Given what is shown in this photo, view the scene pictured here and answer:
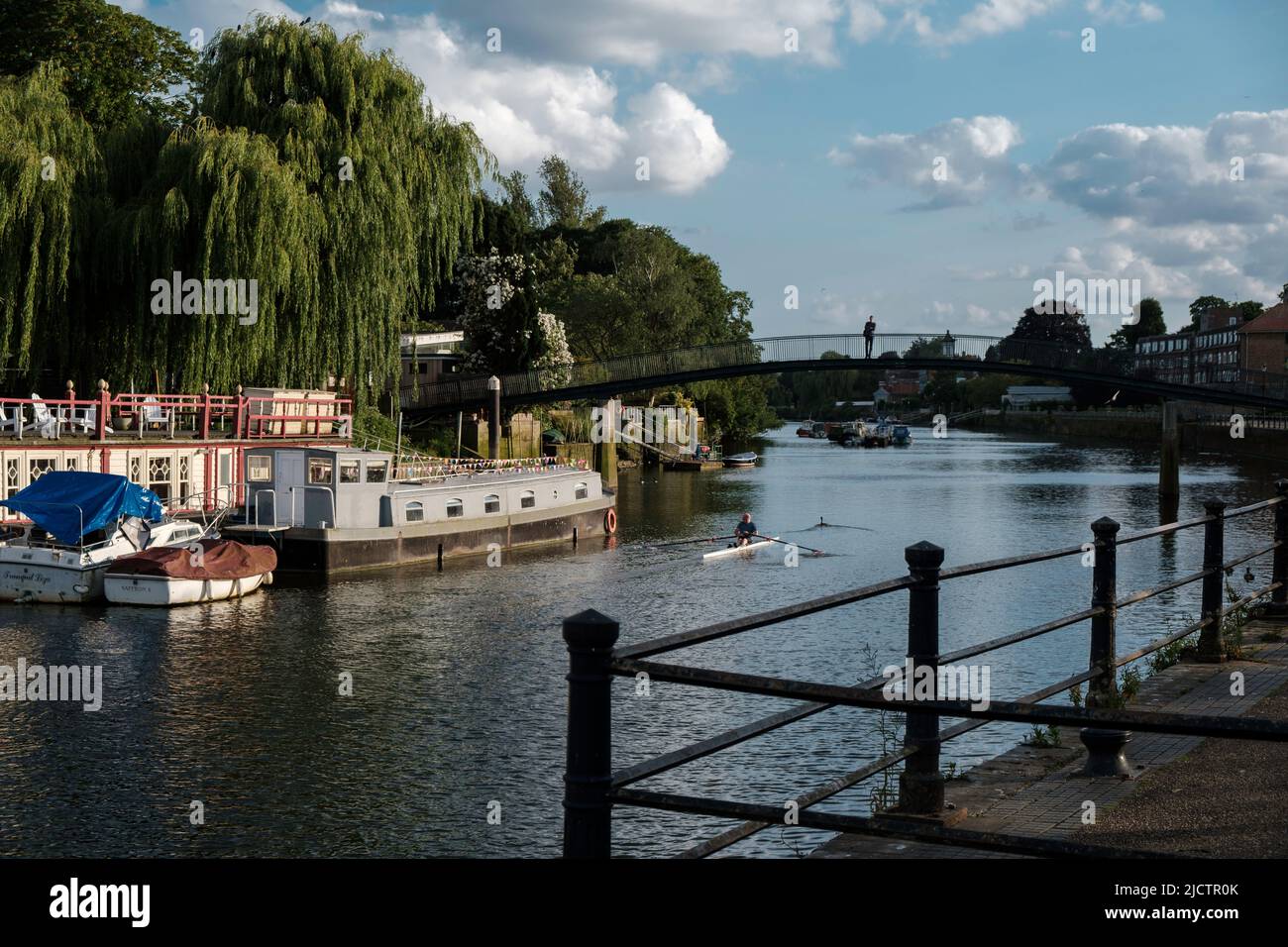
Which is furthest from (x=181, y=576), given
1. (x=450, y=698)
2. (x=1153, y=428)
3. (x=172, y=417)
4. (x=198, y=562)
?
(x=1153, y=428)

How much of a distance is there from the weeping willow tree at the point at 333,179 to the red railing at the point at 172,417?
1237 mm

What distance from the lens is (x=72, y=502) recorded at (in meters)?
29.5

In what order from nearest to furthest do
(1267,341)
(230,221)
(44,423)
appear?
(44,423)
(230,221)
(1267,341)

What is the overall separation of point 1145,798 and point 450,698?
45.7 ft

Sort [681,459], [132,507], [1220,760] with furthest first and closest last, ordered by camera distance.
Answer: [681,459], [132,507], [1220,760]

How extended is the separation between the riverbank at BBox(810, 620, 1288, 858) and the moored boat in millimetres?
23068

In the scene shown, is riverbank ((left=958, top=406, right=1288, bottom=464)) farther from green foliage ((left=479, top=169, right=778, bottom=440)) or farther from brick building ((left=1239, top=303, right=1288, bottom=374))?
green foliage ((left=479, top=169, right=778, bottom=440))

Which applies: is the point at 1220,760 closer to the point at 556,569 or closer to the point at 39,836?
the point at 39,836

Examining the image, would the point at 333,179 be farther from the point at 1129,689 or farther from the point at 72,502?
the point at 1129,689

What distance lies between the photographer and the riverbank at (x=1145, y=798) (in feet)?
21.6

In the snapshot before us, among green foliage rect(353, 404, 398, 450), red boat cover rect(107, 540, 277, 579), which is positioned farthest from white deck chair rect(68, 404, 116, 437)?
green foliage rect(353, 404, 398, 450)
